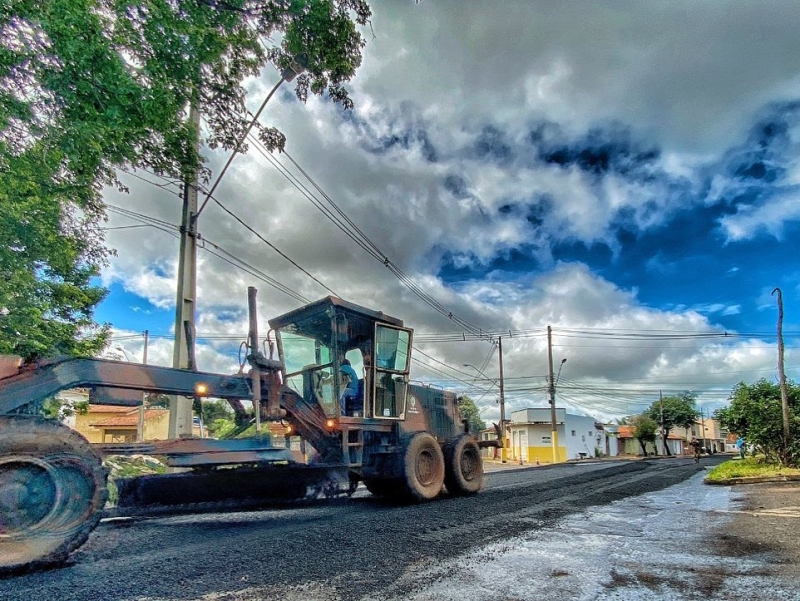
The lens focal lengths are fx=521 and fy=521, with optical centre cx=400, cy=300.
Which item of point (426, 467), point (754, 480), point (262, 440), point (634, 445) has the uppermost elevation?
point (262, 440)

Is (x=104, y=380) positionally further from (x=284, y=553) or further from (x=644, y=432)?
(x=644, y=432)

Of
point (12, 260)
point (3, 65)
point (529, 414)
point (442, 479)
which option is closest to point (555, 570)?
point (442, 479)

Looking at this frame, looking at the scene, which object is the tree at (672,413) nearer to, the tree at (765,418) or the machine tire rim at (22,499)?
the tree at (765,418)

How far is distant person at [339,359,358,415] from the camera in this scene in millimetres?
7922

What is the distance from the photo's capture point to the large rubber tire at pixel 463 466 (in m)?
9.29

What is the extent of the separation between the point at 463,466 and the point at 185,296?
6101 mm

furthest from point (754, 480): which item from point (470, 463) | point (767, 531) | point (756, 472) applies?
point (767, 531)

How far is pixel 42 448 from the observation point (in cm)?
403

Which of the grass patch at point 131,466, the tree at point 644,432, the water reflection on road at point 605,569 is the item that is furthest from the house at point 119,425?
the tree at point 644,432

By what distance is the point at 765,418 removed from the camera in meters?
16.8

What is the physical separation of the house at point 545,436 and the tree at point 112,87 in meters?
40.7

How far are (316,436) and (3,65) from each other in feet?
17.9

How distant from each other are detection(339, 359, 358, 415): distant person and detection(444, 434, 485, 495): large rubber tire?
246 cm

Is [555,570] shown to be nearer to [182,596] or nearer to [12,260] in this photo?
[182,596]
